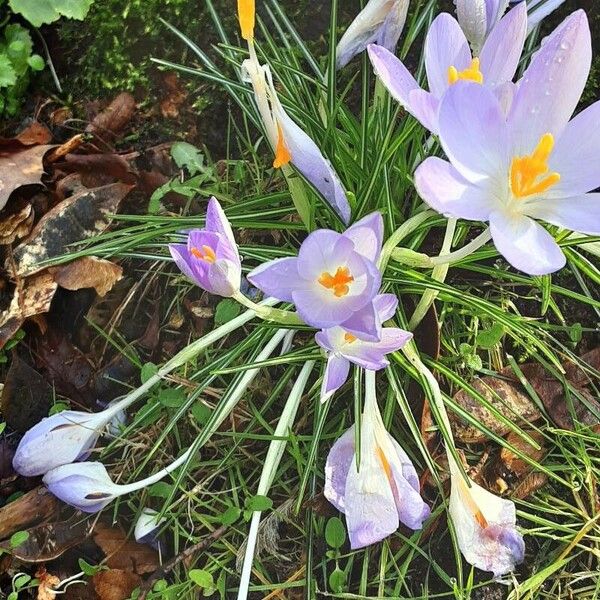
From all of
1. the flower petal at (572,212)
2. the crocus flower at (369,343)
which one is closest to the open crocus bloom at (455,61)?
the flower petal at (572,212)

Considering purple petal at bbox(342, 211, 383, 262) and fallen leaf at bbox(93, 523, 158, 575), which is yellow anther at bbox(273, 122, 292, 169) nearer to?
purple petal at bbox(342, 211, 383, 262)

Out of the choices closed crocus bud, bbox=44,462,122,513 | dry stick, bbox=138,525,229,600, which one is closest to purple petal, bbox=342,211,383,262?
closed crocus bud, bbox=44,462,122,513

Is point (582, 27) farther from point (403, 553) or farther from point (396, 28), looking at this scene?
point (403, 553)

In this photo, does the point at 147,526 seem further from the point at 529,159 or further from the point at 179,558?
the point at 529,159

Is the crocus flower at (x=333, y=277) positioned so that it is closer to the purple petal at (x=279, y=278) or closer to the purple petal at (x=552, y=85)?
the purple petal at (x=279, y=278)

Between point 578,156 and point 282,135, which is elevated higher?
point 282,135

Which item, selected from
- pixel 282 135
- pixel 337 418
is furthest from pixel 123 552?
pixel 282 135

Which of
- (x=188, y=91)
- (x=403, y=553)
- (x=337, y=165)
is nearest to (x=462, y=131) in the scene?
(x=337, y=165)
